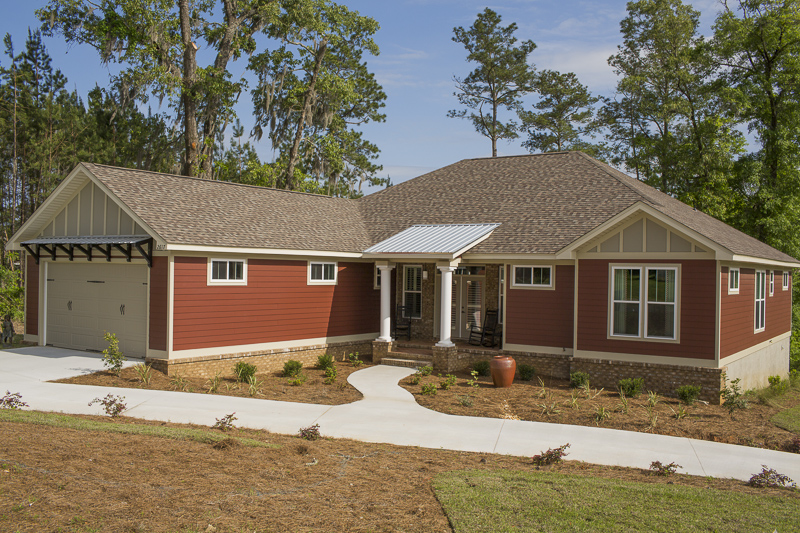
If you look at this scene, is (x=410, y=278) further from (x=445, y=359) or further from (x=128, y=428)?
(x=128, y=428)

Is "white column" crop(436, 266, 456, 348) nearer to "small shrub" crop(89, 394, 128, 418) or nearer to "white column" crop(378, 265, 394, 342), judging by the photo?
"white column" crop(378, 265, 394, 342)

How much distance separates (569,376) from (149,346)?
10.5 metres

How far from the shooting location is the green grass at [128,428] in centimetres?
877

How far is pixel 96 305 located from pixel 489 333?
10.9 m

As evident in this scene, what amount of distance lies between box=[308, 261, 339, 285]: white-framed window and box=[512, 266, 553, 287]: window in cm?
552

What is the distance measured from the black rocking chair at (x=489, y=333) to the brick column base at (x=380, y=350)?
2.49 metres

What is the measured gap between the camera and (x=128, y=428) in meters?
9.19

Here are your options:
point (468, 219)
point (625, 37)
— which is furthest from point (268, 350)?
point (625, 37)

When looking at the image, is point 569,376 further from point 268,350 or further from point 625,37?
point 625,37

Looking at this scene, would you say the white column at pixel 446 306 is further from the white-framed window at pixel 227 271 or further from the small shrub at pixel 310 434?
the small shrub at pixel 310 434

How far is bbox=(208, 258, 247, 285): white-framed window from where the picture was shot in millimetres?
15148

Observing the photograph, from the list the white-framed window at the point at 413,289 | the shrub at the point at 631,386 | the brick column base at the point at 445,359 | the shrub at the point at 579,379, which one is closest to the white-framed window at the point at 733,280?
the shrub at the point at 631,386

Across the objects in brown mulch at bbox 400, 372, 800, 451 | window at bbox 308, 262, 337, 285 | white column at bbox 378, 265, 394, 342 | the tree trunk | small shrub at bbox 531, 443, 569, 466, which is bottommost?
brown mulch at bbox 400, 372, 800, 451

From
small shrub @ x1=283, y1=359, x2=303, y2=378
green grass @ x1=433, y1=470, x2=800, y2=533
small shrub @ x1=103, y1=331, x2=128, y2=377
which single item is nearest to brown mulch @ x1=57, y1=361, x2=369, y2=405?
small shrub @ x1=103, y1=331, x2=128, y2=377
